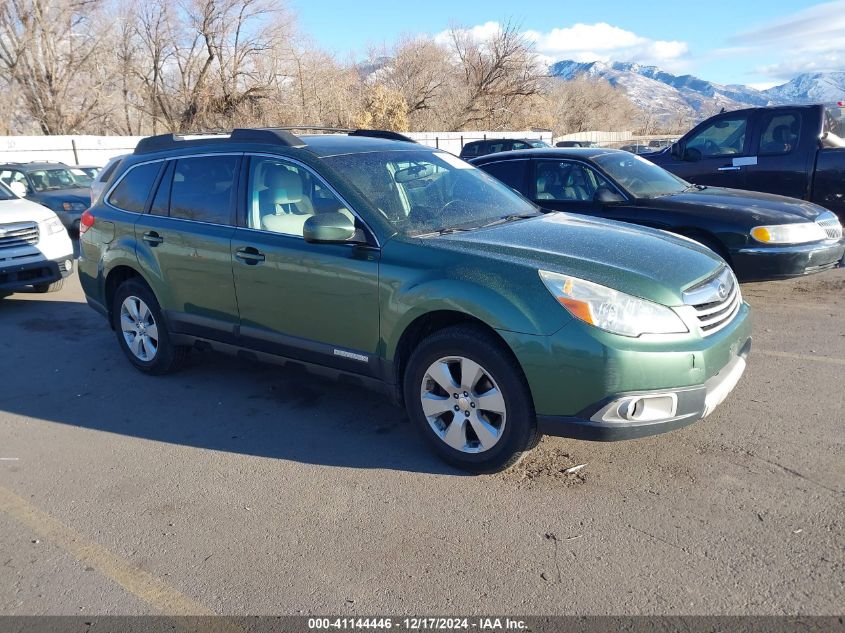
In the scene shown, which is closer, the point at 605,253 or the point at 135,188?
the point at 605,253

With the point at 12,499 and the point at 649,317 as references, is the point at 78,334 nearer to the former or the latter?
the point at 12,499

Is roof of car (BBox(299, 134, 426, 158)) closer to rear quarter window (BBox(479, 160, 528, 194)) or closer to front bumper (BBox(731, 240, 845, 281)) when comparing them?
rear quarter window (BBox(479, 160, 528, 194))

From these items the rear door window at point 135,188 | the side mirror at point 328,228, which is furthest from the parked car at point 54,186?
the side mirror at point 328,228

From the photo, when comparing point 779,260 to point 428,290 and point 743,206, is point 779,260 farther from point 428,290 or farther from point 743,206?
point 428,290

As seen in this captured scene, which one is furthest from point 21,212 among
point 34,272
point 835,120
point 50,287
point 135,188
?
point 835,120

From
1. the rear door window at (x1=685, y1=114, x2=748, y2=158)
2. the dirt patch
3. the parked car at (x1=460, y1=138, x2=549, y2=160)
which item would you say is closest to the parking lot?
the dirt patch

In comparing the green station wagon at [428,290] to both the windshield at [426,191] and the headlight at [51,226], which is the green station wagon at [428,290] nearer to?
the windshield at [426,191]

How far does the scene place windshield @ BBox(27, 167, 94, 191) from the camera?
13.8 meters

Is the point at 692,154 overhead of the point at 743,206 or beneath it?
overhead

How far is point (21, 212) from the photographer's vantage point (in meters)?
8.14

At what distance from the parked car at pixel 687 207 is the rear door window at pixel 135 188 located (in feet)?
10.6

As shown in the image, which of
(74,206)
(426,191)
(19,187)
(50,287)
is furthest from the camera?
(19,187)

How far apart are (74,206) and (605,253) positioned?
39.0 feet

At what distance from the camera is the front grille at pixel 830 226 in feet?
21.6
